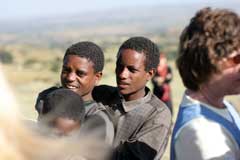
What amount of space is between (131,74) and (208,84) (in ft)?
4.54

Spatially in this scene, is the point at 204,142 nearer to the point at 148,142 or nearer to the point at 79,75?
the point at 148,142

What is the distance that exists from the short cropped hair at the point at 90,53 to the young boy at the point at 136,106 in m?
0.16

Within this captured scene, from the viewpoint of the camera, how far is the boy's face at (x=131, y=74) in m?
4.20

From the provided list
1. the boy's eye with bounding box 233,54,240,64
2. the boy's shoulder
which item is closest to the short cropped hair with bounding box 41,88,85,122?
the boy's shoulder

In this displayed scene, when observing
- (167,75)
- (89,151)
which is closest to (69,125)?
(89,151)

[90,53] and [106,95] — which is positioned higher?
[90,53]

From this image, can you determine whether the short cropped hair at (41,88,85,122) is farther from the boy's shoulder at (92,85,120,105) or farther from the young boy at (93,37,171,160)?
the boy's shoulder at (92,85,120,105)

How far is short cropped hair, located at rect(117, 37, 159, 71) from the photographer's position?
14.3 ft

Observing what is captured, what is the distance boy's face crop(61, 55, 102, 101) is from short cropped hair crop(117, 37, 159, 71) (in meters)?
0.20

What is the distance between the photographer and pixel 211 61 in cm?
280

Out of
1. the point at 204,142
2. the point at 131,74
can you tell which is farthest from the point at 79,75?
the point at 204,142

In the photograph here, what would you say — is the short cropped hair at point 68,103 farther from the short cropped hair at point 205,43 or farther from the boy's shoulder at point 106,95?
the short cropped hair at point 205,43

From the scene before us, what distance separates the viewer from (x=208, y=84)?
290cm

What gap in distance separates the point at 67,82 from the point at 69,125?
2.99 feet
